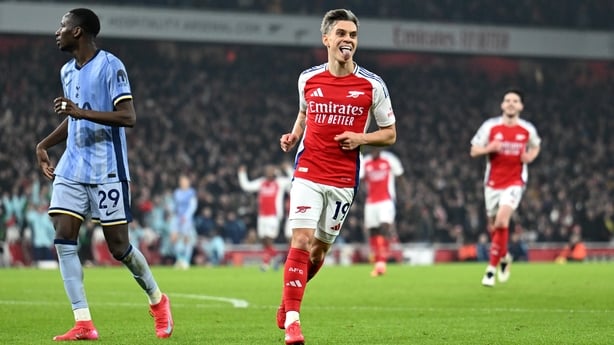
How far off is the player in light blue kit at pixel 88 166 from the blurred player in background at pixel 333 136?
4.12ft

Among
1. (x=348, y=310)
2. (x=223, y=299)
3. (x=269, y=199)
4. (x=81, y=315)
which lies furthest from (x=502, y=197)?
(x=269, y=199)

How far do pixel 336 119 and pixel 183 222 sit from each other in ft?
64.6

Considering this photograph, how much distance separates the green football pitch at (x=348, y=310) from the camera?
350 inches

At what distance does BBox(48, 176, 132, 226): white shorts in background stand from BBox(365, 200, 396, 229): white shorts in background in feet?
42.3

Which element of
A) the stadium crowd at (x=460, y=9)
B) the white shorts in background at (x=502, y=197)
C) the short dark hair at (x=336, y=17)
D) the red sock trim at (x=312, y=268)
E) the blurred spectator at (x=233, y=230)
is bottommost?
A: the blurred spectator at (x=233, y=230)

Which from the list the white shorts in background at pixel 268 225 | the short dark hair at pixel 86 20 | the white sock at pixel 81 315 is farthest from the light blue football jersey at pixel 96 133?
the white shorts in background at pixel 268 225

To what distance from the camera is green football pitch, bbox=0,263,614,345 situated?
889 centimetres

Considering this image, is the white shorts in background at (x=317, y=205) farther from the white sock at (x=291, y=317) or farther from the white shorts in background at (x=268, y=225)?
the white shorts in background at (x=268, y=225)

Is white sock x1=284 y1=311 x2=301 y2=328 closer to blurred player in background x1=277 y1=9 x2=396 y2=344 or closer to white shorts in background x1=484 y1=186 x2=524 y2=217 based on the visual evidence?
blurred player in background x1=277 y1=9 x2=396 y2=344

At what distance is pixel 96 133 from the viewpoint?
853 centimetres

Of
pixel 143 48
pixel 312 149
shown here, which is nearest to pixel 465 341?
pixel 312 149

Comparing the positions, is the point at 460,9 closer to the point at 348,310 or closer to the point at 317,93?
the point at 348,310

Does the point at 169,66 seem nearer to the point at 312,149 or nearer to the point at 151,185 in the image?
the point at 151,185

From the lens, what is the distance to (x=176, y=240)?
28.6 metres
